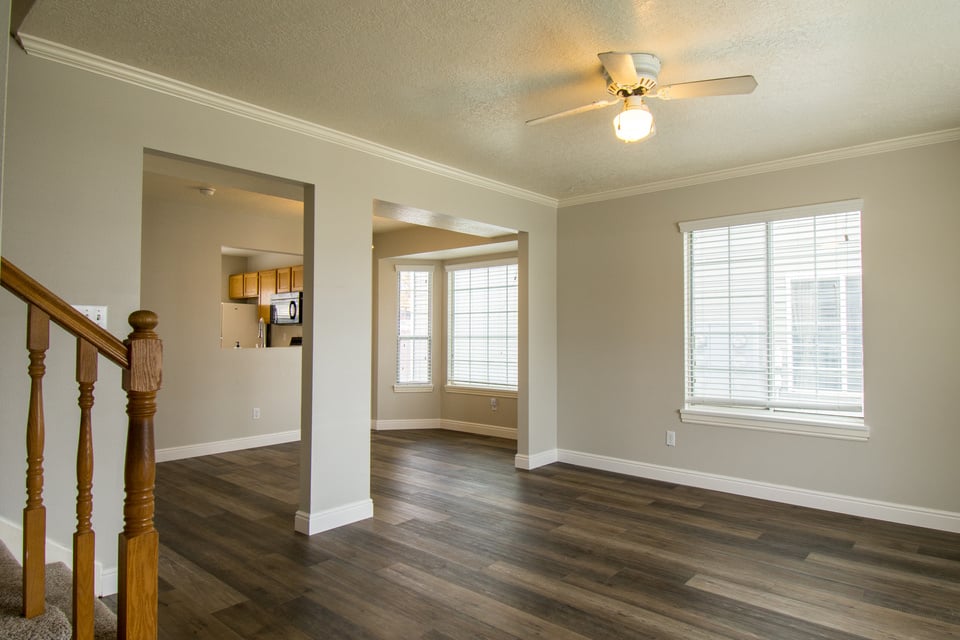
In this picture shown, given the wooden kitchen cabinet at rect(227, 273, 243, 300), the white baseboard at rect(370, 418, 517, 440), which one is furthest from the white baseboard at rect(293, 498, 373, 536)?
the wooden kitchen cabinet at rect(227, 273, 243, 300)

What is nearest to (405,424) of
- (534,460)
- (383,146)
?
(534,460)

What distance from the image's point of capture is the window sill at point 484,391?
283 inches

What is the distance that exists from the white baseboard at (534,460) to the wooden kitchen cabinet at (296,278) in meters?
3.34

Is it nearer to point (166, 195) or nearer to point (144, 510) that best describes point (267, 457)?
point (166, 195)

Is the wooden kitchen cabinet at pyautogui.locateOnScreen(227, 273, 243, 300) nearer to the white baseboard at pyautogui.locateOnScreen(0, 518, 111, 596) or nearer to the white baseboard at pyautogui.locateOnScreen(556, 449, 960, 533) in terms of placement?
the white baseboard at pyautogui.locateOnScreen(556, 449, 960, 533)

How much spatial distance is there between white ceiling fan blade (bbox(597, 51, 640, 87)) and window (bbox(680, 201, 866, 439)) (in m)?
2.47

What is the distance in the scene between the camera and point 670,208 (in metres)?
5.09

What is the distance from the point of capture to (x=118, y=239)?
2.88 metres

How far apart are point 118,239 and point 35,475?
158 centimetres

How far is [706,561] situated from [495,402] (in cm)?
414

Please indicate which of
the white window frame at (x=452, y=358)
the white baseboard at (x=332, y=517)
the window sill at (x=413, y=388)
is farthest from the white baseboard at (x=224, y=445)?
the white baseboard at (x=332, y=517)

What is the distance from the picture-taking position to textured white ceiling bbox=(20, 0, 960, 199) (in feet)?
7.97

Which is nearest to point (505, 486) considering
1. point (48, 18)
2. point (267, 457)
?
point (267, 457)

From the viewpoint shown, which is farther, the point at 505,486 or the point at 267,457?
the point at 267,457
